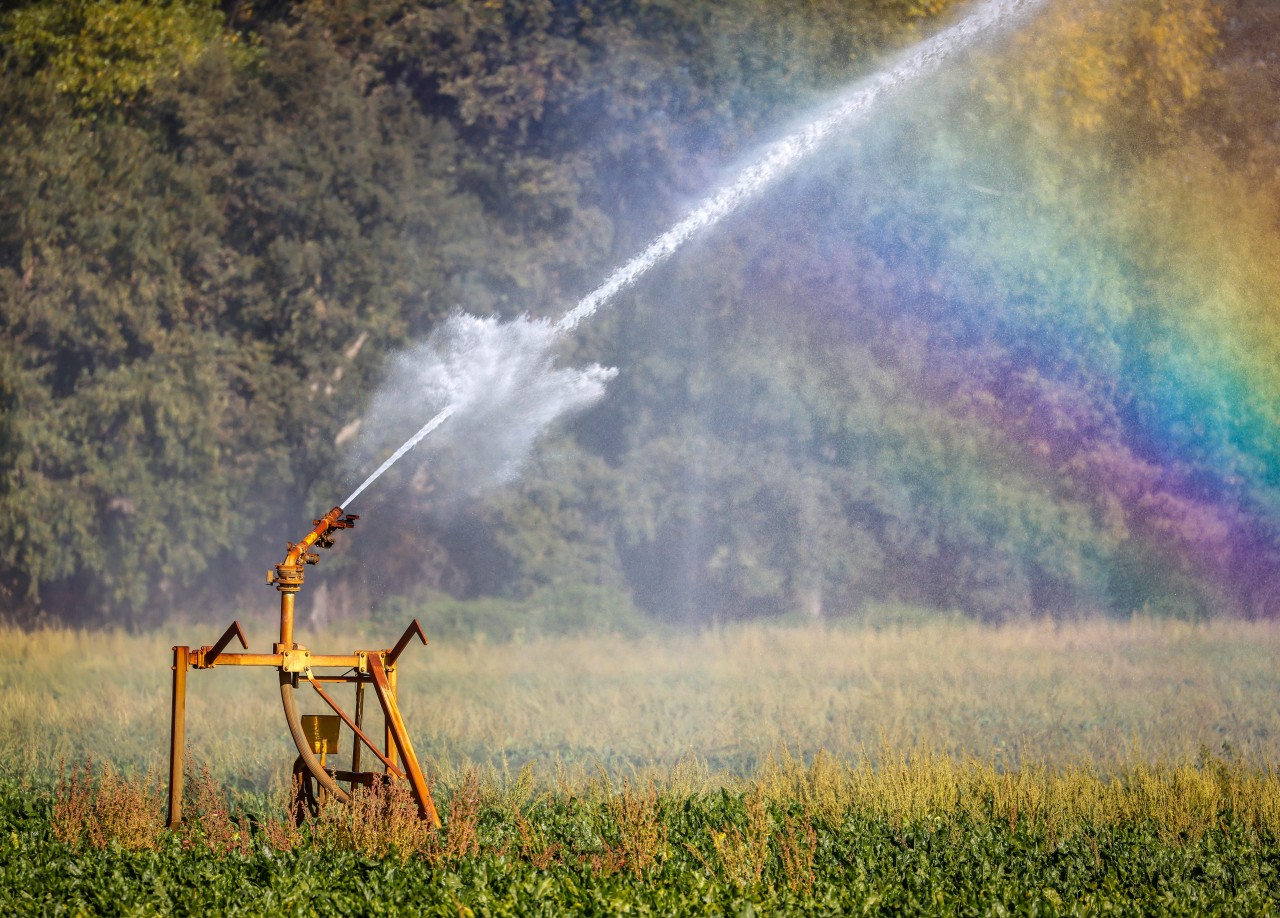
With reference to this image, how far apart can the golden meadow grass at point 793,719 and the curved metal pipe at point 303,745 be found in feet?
4.81

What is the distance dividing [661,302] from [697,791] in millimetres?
11366

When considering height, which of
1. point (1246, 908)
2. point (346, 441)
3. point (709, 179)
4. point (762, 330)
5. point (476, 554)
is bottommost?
point (1246, 908)

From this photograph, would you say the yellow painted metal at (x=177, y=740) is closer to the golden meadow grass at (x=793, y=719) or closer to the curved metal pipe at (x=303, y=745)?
the curved metal pipe at (x=303, y=745)

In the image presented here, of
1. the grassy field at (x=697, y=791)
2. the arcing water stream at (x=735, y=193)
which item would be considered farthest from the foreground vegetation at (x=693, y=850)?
the arcing water stream at (x=735, y=193)

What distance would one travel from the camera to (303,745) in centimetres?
791

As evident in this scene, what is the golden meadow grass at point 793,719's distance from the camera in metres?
9.81

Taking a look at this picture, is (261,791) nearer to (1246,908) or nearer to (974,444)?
(1246,908)

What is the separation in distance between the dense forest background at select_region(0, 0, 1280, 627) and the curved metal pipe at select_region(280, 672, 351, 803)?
12.4 metres

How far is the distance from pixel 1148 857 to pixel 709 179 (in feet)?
45.6

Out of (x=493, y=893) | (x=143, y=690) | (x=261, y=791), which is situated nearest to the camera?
(x=493, y=893)

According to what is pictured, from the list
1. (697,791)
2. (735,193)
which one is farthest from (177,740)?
(735,193)

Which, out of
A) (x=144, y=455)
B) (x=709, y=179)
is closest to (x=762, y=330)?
(x=709, y=179)

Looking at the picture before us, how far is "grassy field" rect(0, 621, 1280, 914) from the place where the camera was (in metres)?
7.34

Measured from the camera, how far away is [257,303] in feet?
66.9
